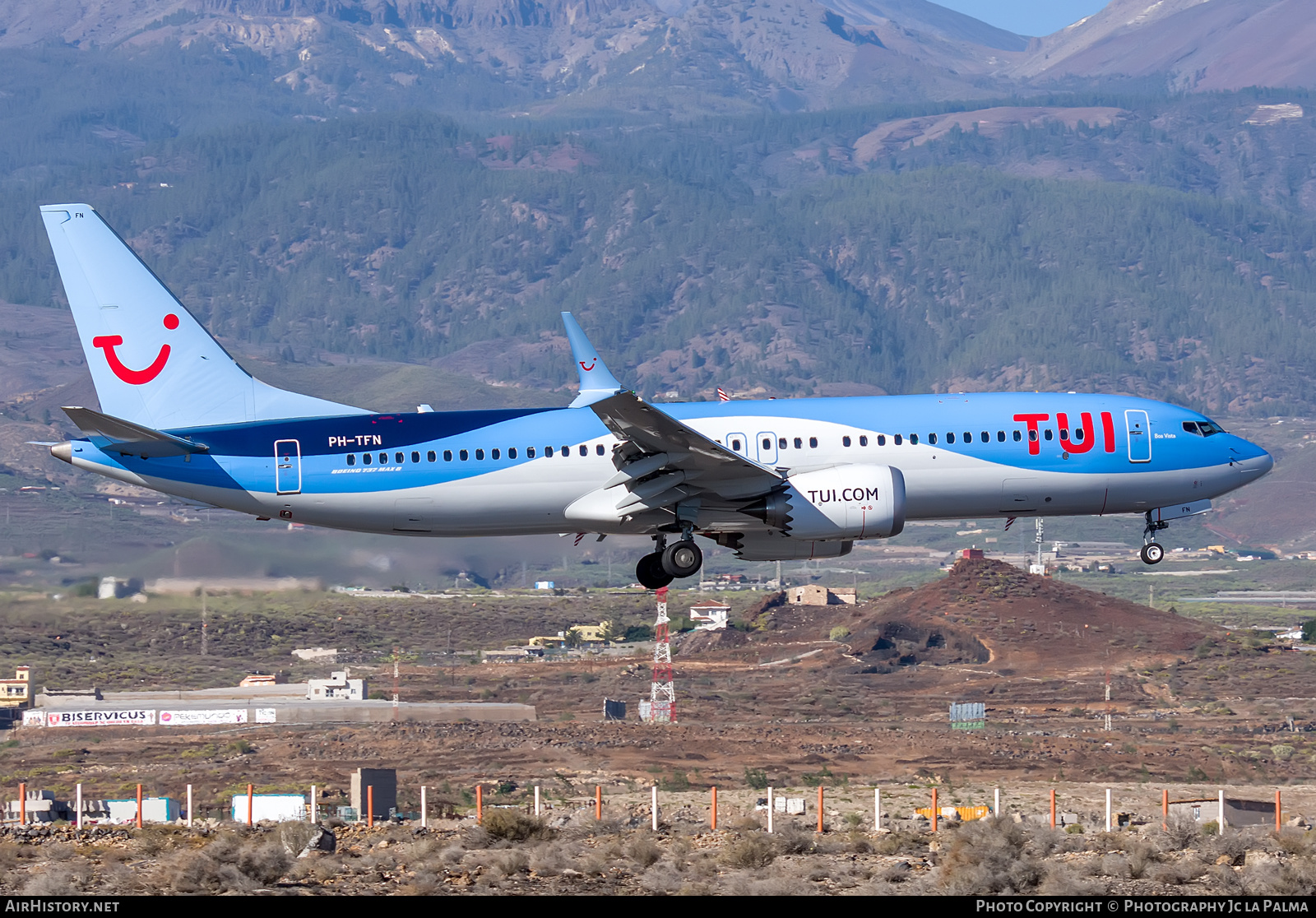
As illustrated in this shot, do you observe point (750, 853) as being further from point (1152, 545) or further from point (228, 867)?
point (1152, 545)

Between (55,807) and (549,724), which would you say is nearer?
(55,807)

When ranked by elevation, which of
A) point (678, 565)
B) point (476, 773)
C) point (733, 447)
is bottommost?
point (476, 773)

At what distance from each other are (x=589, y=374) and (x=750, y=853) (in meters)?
17.9

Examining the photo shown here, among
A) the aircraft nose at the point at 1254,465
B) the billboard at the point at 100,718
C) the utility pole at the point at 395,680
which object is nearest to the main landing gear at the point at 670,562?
the aircraft nose at the point at 1254,465

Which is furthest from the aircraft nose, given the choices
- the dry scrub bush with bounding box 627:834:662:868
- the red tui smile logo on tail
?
the red tui smile logo on tail

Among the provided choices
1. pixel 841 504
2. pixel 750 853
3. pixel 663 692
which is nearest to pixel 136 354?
pixel 841 504

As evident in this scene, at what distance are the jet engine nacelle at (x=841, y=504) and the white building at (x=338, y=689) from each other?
214ft

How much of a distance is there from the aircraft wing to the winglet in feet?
11.0

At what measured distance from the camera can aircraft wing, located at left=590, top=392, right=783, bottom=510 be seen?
46281mm

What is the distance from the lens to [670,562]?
4972cm

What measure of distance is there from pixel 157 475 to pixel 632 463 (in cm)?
1268

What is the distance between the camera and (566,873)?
122 ft
